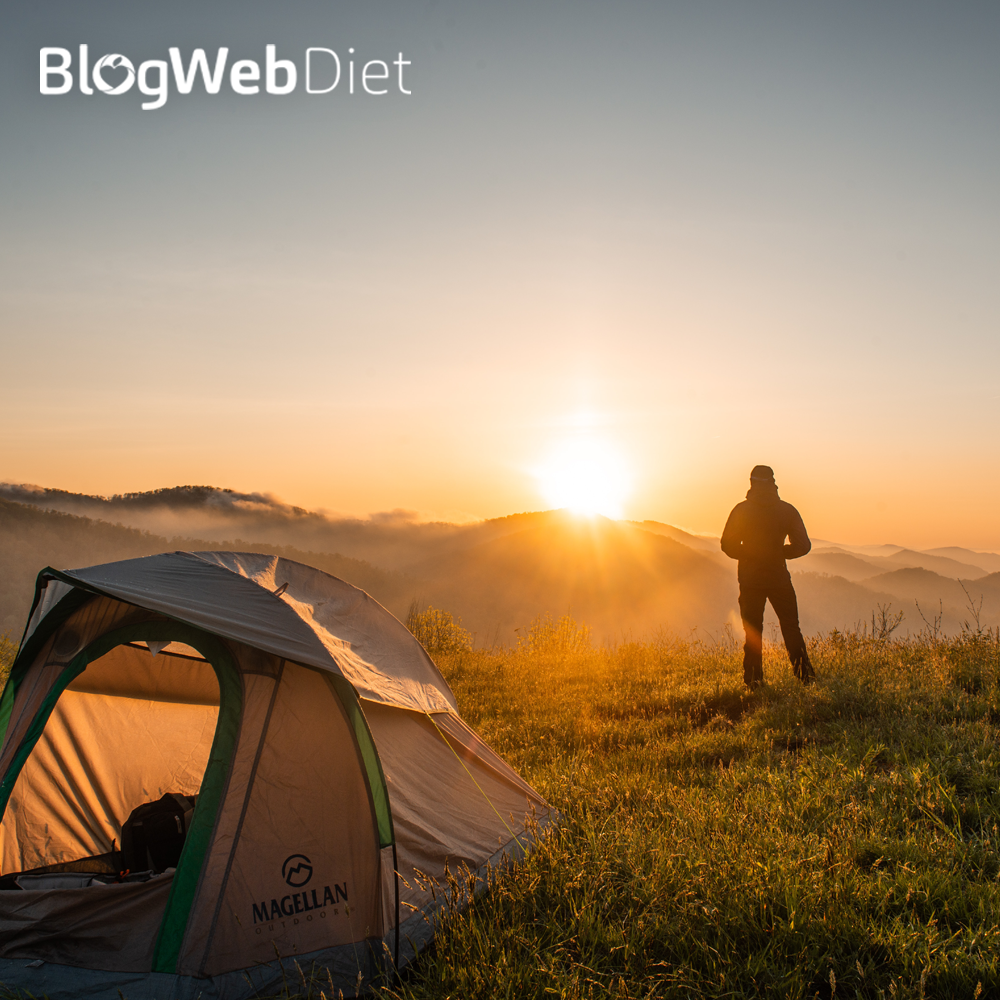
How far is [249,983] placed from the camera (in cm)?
348

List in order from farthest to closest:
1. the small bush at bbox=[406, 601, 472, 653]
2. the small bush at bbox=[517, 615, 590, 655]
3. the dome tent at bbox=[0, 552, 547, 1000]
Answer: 1. the small bush at bbox=[406, 601, 472, 653]
2. the small bush at bbox=[517, 615, 590, 655]
3. the dome tent at bbox=[0, 552, 547, 1000]

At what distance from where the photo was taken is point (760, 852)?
4.17 m

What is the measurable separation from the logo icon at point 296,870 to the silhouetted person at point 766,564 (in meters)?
6.21

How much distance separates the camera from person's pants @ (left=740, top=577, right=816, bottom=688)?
852cm

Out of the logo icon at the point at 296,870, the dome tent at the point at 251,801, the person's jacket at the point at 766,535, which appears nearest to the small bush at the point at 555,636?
the person's jacket at the point at 766,535

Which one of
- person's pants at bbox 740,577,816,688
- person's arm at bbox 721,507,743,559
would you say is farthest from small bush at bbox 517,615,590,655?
person's arm at bbox 721,507,743,559

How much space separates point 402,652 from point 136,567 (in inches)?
75.8

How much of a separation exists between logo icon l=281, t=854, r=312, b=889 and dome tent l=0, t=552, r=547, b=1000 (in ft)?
0.03

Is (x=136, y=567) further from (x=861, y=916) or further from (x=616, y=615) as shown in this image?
(x=616, y=615)

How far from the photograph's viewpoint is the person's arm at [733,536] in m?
8.80

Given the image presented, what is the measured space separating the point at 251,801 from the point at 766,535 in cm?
672

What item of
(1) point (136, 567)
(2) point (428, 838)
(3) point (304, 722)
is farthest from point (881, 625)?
(1) point (136, 567)

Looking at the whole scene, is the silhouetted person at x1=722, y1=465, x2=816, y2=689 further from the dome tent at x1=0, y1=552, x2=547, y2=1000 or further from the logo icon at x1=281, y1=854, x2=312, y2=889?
the logo icon at x1=281, y1=854, x2=312, y2=889

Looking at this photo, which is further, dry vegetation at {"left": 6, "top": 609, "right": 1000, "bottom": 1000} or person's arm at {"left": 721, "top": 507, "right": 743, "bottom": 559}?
person's arm at {"left": 721, "top": 507, "right": 743, "bottom": 559}
